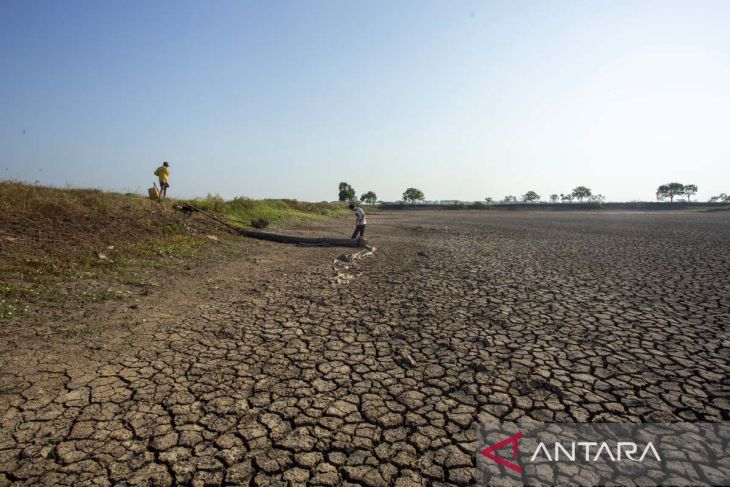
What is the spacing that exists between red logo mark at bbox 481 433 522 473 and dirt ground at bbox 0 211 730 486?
18 cm

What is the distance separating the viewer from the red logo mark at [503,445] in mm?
3223

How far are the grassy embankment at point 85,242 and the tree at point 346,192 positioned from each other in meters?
92.4

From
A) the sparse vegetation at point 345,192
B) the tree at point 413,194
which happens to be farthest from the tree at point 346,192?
the tree at point 413,194

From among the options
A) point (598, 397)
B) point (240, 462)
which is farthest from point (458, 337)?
point (240, 462)

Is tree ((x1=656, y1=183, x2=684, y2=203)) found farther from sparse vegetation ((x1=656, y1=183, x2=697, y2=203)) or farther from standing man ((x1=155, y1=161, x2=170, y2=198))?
standing man ((x1=155, y1=161, x2=170, y2=198))

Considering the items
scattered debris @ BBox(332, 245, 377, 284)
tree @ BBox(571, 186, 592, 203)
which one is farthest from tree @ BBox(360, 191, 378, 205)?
scattered debris @ BBox(332, 245, 377, 284)

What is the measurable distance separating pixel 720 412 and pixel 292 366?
200 inches

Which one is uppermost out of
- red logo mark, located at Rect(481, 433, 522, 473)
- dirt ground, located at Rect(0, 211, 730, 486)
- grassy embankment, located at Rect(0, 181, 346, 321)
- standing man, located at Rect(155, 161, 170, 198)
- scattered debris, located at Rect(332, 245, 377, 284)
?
standing man, located at Rect(155, 161, 170, 198)

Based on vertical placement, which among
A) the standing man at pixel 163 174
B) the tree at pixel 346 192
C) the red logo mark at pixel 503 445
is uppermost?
the tree at pixel 346 192

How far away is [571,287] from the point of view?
926 cm

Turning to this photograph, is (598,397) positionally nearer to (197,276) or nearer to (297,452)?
(297,452)

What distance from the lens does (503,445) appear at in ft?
11.4

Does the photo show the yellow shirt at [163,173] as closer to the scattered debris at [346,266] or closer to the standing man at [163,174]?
the standing man at [163,174]

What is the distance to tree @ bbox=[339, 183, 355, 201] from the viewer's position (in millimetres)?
109812
